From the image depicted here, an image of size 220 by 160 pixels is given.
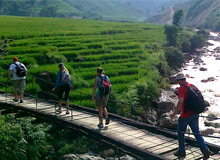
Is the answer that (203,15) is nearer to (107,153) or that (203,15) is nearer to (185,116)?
(107,153)

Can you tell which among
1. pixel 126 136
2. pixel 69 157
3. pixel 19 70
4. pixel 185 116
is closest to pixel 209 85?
pixel 69 157

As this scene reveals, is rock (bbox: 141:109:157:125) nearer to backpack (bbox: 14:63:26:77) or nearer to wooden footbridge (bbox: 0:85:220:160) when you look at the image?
wooden footbridge (bbox: 0:85:220:160)

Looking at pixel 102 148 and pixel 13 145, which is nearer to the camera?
pixel 13 145

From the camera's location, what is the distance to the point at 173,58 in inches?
1580

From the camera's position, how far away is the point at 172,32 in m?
51.2

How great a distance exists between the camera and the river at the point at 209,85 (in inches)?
730

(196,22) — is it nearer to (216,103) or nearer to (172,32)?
(172,32)

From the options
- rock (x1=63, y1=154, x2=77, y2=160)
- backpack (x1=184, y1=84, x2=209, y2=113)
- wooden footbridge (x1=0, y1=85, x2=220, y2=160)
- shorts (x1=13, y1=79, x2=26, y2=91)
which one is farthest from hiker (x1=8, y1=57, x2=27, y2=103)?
backpack (x1=184, y1=84, x2=209, y2=113)

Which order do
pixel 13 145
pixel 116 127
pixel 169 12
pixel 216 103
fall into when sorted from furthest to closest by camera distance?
pixel 169 12
pixel 216 103
pixel 116 127
pixel 13 145

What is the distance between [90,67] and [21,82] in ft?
41.9

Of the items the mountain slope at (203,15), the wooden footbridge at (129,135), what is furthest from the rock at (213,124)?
the mountain slope at (203,15)

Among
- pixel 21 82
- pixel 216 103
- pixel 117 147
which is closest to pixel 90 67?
pixel 216 103

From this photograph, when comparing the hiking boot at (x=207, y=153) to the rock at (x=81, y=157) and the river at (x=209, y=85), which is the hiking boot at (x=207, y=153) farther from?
the river at (x=209, y=85)

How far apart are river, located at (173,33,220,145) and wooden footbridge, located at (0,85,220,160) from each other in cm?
730
